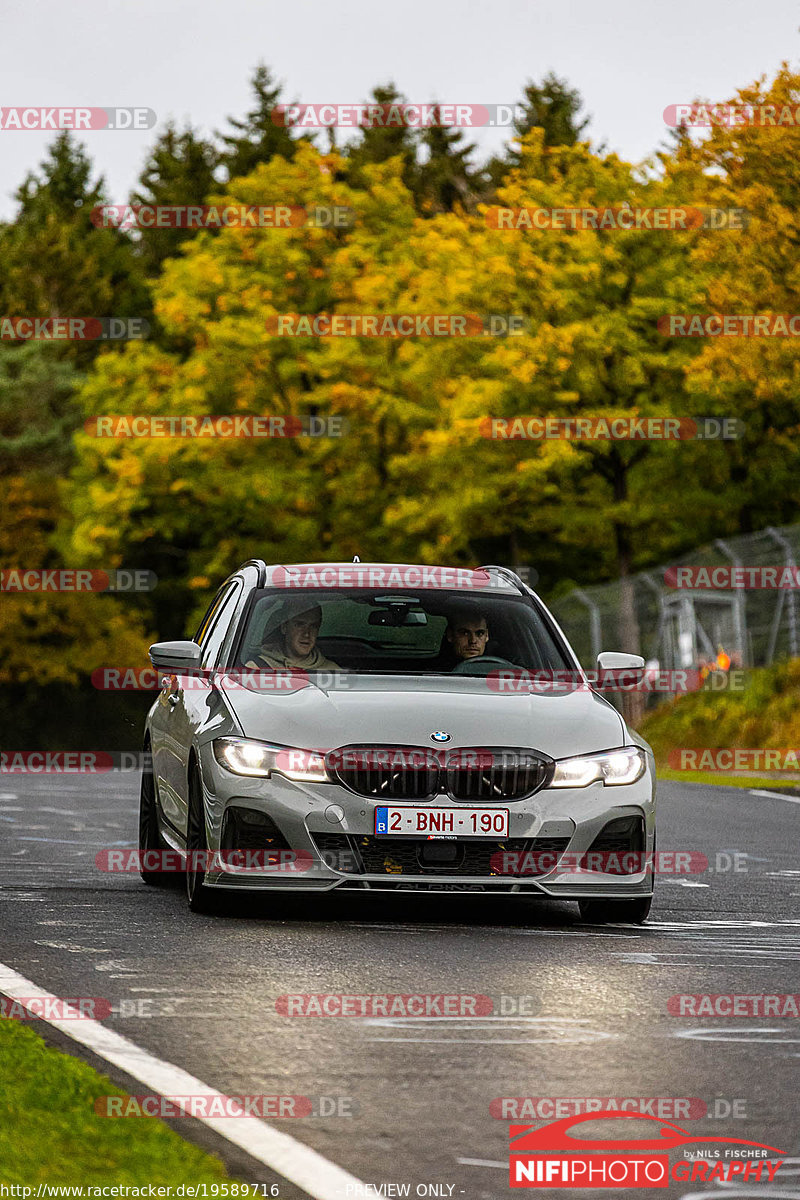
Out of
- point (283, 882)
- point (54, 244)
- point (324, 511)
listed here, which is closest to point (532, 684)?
point (283, 882)

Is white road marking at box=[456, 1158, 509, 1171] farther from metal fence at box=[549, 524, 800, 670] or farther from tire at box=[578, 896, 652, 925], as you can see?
metal fence at box=[549, 524, 800, 670]

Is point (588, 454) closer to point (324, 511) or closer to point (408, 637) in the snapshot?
point (324, 511)

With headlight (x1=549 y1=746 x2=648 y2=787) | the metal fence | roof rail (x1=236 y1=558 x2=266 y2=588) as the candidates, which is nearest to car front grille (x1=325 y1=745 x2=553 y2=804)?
headlight (x1=549 y1=746 x2=648 y2=787)

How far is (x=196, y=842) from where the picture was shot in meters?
10.1

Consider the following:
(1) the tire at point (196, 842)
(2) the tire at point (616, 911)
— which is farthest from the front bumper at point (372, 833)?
(2) the tire at point (616, 911)

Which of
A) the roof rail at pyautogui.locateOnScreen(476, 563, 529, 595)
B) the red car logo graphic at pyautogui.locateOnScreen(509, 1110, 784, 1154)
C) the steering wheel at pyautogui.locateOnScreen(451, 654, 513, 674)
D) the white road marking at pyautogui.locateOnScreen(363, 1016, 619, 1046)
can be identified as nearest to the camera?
the red car logo graphic at pyautogui.locateOnScreen(509, 1110, 784, 1154)

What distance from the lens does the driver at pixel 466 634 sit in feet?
37.1

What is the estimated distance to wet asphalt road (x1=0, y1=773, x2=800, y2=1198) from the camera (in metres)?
5.70

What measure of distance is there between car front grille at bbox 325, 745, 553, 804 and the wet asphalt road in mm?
629

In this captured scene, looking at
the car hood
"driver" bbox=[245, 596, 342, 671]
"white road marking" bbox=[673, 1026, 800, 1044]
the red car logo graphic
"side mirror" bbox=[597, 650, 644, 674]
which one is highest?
"driver" bbox=[245, 596, 342, 671]

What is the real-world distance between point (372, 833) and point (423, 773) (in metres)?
0.35

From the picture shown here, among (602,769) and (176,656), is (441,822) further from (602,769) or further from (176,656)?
(176,656)

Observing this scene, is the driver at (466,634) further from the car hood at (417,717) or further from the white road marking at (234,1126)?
the white road marking at (234,1126)

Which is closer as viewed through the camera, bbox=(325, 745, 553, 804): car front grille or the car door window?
bbox=(325, 745, 553, 804): car front grille
